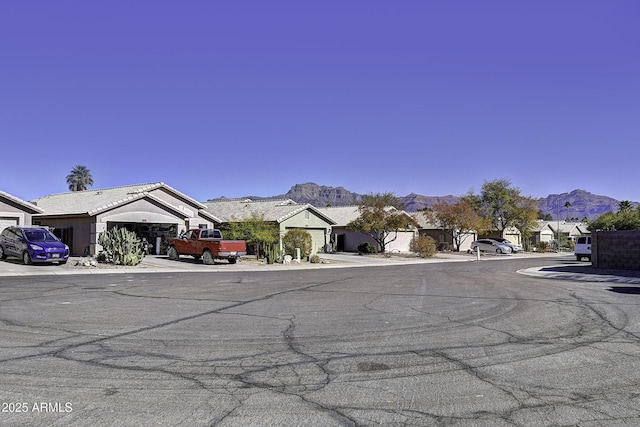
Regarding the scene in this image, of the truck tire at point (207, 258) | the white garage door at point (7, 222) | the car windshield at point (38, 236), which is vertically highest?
the white garage door at point (7, 222)

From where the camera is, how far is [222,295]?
55.8 feet

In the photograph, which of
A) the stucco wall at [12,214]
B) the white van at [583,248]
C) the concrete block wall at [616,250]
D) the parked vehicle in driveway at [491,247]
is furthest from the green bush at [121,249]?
the parked vehicle in driveway at [491,247]

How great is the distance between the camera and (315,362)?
8273 mm

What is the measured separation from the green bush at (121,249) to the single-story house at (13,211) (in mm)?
6244

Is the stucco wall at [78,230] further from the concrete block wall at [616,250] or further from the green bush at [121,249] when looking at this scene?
the concrete block wall at [616,250]

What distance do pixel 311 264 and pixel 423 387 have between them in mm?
30717

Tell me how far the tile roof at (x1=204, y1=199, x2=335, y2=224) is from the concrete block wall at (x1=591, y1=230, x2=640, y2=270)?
2320 cm

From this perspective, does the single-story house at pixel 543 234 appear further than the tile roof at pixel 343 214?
Yes

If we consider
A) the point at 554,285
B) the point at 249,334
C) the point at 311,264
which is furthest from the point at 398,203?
the point at 249,334

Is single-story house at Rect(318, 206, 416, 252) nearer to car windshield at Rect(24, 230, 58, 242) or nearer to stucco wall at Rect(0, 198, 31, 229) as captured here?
stucco wall at Rect(0, 198, 31, 229)

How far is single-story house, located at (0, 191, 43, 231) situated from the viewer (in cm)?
3234

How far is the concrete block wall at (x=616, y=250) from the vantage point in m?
29.7

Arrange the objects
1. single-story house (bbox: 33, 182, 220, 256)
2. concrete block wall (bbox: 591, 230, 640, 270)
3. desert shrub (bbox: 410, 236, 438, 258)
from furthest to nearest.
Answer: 1. desert shrub (bbox: 410, 236, 438, 258)
2. single-story house (bbox: 33, 182, 220, 256)
3. concrete block wall (bbox: 591, 230, 640, 270)

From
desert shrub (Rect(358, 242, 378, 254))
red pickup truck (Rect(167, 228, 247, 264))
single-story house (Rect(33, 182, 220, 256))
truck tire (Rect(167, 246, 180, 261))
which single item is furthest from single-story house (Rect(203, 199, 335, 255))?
red pickup truck (Rect(167, 228, 247, 264))
